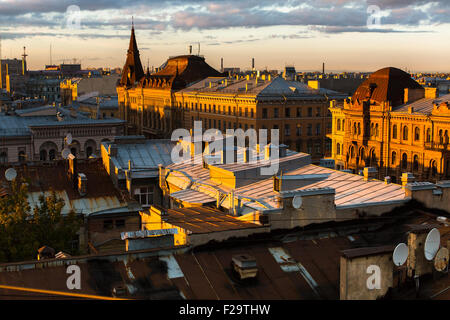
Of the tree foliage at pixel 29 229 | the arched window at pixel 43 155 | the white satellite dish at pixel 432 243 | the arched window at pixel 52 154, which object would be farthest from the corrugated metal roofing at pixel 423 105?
the white satellite dish at pixel 432 243

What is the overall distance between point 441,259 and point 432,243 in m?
0.54

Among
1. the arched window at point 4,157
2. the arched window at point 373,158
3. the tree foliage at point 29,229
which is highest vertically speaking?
the tree foliage at point 29,229

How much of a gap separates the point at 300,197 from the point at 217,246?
314 cm

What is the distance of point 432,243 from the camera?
48.3 ft

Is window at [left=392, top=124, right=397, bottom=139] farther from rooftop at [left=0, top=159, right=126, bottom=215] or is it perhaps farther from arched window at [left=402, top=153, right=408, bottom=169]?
rooftop at [left=0, top=159, right=126, bottom=215]

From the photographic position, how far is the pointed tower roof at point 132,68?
11356 cm

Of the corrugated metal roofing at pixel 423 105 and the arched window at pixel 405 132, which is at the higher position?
the corrugated metal roofing at pixel 423 105

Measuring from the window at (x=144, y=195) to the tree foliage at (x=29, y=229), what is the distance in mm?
7202

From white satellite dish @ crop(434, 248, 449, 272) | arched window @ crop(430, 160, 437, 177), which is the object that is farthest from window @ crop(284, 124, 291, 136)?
white satellite dish @ crop(434, 248, 449, 272)

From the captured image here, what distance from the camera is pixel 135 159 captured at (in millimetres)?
34625

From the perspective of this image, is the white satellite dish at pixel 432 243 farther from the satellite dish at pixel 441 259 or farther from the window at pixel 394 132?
the window at pixel 394 132
